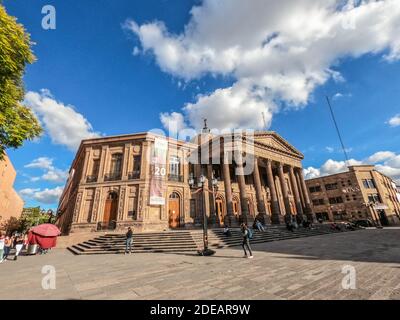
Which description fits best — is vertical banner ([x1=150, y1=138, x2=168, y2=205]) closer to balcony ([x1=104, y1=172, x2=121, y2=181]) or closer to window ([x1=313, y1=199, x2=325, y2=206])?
balcony ([x1=104, y1=172, x2=121, y2=181])

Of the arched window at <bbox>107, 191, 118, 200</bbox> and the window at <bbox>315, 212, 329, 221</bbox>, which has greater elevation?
the arched window at <bbox>107, 191, 118, 200</bbox>

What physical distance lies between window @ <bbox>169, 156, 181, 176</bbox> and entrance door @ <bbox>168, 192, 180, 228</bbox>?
2322 mm

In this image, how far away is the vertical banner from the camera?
778 inches

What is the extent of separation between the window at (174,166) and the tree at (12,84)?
14284mm

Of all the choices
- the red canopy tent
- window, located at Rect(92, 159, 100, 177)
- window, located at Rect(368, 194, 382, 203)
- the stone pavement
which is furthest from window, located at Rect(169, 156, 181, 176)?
window, located at Rect(368, 194, 382, 203)

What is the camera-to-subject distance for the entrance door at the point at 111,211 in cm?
Answer: 1872

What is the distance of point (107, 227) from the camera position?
18578mm

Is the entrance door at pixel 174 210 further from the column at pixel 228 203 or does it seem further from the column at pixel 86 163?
the column at pixel 86 163

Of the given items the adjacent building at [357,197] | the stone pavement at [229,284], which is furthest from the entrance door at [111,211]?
the adjacent building at [357,197]

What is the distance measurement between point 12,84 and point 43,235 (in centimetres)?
1023

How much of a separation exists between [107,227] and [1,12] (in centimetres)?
1671

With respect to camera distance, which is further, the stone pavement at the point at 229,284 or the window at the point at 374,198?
the window at the point at 374,198
